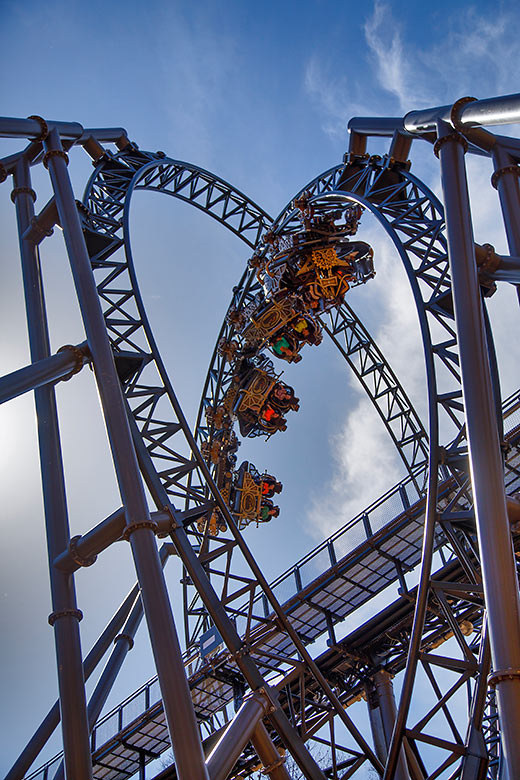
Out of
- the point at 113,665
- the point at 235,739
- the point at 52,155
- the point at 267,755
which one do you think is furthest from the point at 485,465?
the point at 52,155

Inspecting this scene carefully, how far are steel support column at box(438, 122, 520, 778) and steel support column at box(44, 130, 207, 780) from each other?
102 inches

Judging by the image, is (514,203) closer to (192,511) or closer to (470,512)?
(470,512)

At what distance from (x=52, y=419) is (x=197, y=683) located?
9255 mm

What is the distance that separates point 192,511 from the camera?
43.8ft

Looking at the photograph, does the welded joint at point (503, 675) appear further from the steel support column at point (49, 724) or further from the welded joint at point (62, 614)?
the steel support column at point (49, 724)

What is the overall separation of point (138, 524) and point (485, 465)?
3463 mm

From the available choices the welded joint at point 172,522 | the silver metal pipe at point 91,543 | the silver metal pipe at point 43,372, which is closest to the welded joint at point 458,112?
the silver metal pipe at point 43,372

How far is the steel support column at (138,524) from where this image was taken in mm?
A: 7238

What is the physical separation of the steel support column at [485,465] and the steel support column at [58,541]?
387 centimetres

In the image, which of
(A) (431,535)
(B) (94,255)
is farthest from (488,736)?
(B) (94,255)

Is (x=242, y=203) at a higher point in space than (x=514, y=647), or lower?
higher

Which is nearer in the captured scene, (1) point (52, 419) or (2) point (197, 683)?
(1) point (52, 419)

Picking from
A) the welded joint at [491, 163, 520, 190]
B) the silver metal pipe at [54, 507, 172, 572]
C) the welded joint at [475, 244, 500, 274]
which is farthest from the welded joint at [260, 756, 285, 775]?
the welded joint at [491, 163, 520, 190]

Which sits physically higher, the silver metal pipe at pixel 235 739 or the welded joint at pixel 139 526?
the welded joint at pixel 139 526
